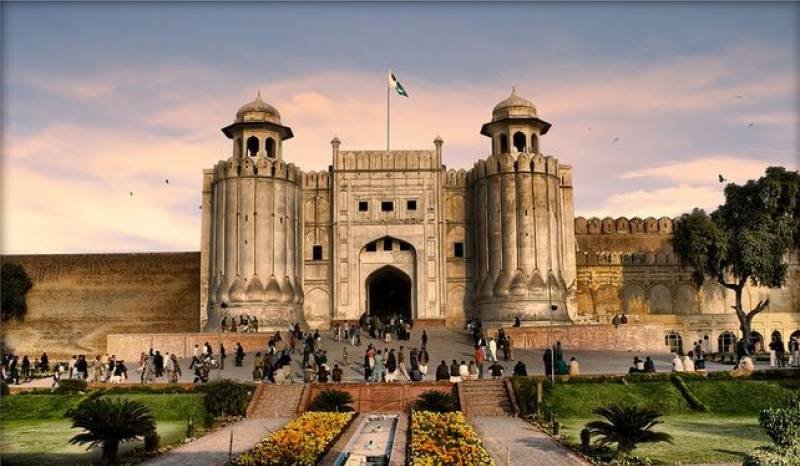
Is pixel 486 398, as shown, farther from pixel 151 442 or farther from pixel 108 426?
pixel 108 426

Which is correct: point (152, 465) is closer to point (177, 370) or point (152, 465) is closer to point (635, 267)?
point (177, 370)

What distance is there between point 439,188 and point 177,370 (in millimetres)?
18042

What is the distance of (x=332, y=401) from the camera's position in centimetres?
2002

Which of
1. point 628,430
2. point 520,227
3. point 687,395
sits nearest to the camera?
point 628,430

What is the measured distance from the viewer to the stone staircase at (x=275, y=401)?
2064cm

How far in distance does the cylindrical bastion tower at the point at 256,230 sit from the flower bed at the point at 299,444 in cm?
1868

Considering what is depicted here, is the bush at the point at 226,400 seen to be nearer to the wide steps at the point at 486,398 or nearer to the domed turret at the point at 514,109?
the wide steps at the point at 486,398

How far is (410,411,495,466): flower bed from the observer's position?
508 inches

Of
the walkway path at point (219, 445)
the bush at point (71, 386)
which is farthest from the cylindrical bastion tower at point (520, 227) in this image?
the bush at point (71, 386)

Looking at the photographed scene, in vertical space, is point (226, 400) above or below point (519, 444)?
above

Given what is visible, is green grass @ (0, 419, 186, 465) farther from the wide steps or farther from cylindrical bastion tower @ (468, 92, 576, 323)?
Answer: cylindrical bastion tower @ (468, 92, 576, 323)

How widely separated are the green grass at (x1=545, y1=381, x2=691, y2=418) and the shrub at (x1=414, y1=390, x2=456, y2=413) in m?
2.45

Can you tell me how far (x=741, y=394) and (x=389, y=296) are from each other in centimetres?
2303

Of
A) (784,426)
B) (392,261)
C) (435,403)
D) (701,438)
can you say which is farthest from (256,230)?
(784,426)
